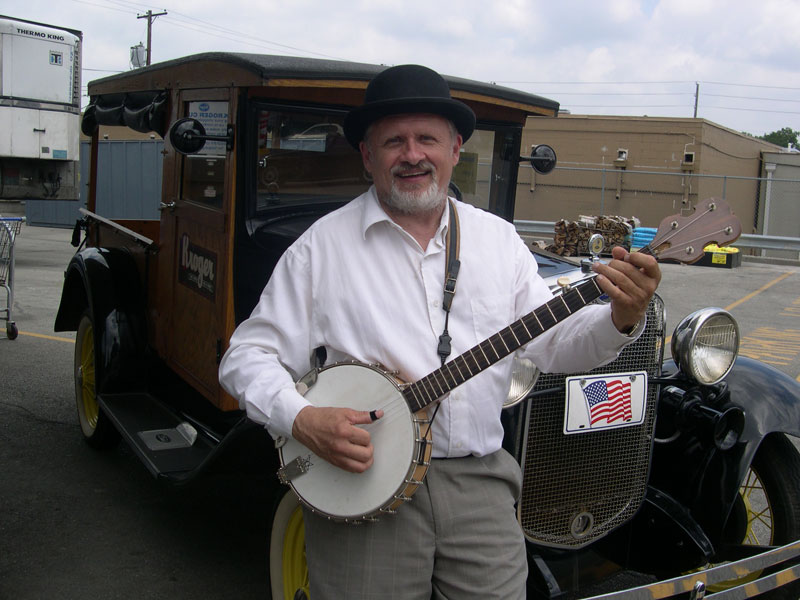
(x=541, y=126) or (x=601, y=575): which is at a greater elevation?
(x=541, y=126)

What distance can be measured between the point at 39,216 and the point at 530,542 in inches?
922

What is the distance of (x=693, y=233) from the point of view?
197 cm

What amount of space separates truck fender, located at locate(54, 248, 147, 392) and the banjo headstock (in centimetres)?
329

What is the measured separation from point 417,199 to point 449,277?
23 centimetres

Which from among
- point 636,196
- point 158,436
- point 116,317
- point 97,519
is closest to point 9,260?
point 116,317

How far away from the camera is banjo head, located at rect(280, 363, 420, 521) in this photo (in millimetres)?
1979

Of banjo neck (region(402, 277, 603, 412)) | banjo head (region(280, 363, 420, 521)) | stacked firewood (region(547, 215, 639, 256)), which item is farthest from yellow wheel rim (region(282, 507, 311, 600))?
stacked firewood (region(547, 215, 639, 256))

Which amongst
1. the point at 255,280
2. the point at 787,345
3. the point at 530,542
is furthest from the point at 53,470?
the point at 787,345

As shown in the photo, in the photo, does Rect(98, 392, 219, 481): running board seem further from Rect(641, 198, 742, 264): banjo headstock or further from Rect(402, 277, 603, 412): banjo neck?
Rect(641, 198, 742, 264): banjo headstock

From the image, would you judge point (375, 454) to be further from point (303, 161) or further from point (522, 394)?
point (303, 161)

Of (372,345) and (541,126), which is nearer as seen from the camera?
(372,345)

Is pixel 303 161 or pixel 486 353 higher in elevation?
pixel 303 161

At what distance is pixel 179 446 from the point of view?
3.77 meters

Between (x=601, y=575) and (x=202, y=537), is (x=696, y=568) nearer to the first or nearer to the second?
(x=601, y=575)
